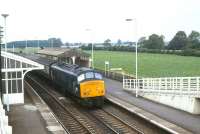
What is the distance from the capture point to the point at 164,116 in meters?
23.9

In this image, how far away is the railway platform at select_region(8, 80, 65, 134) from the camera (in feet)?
70.4

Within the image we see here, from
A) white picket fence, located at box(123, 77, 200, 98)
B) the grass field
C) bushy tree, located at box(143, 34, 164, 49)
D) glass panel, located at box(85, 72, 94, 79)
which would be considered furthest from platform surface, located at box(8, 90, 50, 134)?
bushy tree, located at box(143, 34, 164, 49)

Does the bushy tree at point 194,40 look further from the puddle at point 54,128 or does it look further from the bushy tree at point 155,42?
the puddle at point 54,128

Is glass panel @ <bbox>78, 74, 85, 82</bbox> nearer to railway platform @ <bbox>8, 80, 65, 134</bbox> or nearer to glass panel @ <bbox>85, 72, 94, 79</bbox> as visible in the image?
glass panel @ <bbox>85, 72, 94, 79</bbox>

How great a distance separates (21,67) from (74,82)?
479 cm

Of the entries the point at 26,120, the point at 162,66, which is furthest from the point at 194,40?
the point at 26,120

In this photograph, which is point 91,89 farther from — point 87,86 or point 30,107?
point 30,107

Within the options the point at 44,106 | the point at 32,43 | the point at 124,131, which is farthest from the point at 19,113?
the point at 32,43

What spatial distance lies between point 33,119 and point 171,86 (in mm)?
10099

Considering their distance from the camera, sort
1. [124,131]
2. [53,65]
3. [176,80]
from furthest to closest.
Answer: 1. [53,65]
2. [176,80]
3. [124,131]

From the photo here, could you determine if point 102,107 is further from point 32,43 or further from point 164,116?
point 32,43

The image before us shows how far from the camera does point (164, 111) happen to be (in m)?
25.7

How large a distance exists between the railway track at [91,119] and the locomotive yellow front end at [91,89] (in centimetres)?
118

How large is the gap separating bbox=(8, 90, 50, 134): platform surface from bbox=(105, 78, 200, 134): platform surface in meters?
6.90
